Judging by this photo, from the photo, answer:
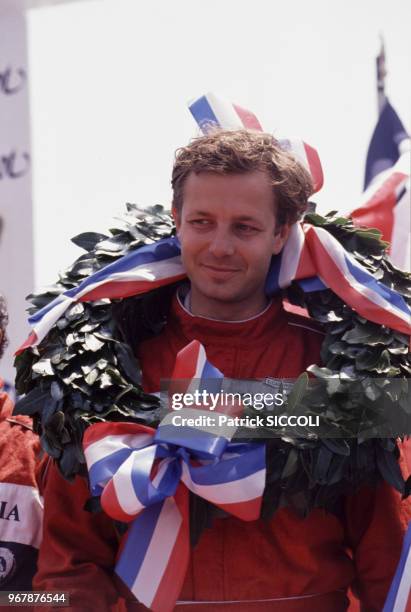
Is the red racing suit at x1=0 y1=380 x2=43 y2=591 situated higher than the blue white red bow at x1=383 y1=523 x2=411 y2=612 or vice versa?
the blue white red bow at x1=383 y1=523 x2=411 y2=612

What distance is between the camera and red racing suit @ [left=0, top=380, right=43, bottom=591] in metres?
3.50

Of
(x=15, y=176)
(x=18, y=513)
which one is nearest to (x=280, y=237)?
(x=18, y=513)

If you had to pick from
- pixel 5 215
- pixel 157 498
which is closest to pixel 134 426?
pixel 157 498

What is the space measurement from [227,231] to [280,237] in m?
0.22

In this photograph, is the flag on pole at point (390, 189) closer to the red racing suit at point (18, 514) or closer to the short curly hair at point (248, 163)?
the short curly hair at point (248, 163)

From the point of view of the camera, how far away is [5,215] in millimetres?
5895

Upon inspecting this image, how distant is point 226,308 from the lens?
3312 millimetres

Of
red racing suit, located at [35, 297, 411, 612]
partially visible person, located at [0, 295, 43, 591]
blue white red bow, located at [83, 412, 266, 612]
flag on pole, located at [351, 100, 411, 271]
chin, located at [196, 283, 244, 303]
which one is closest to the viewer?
blue white red bow, located at [83, 412, 266, 612]

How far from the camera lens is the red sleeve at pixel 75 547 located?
316 cm

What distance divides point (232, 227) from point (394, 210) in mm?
2265

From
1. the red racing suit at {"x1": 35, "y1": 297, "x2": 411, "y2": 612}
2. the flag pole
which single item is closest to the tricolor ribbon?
the red racing suit at {"x1": 35, "y1": 297, "x2": 411, "y2": 612}

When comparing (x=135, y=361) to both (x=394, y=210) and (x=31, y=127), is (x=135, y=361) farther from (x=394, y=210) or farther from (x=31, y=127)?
(x=31, y=127)

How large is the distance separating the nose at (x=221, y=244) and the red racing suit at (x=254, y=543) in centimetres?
24

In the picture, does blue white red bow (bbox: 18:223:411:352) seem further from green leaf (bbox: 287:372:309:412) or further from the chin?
green leaf (bbox: 287:372:309:412)
